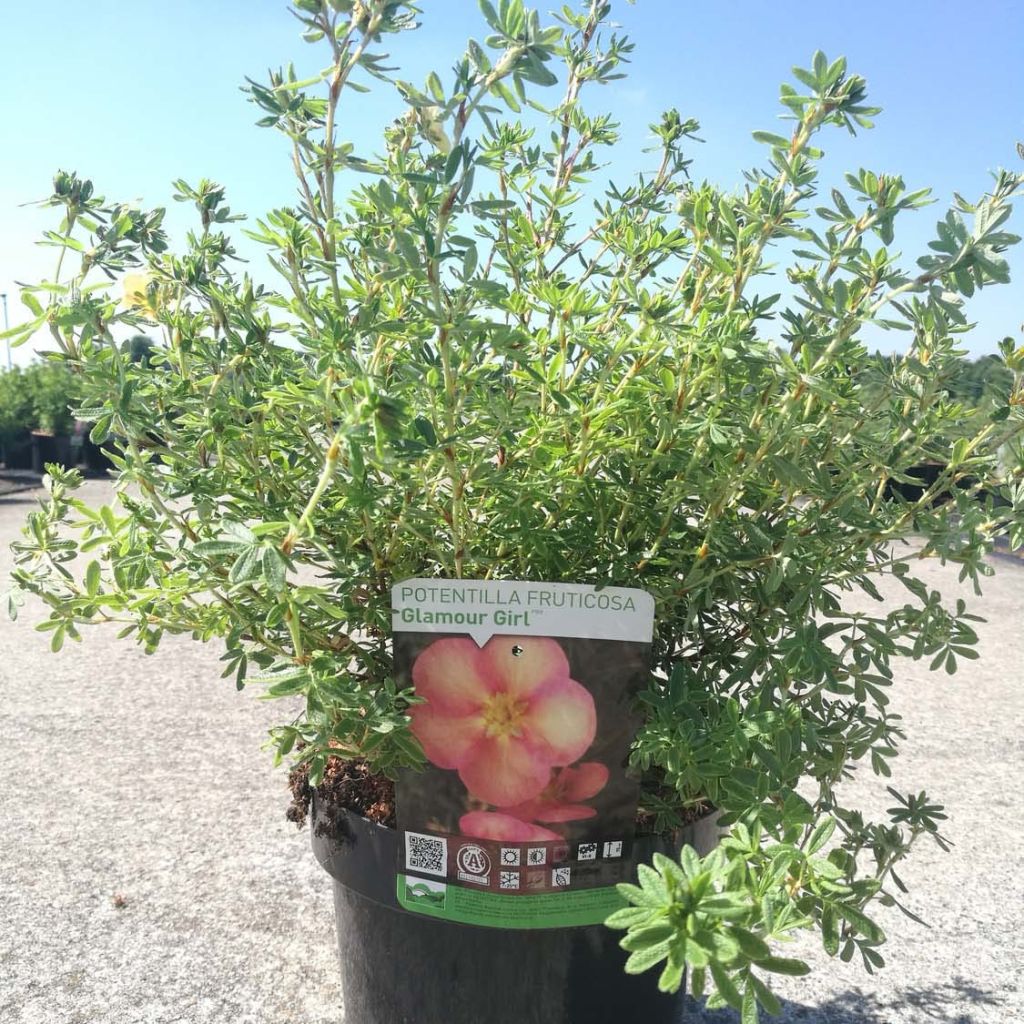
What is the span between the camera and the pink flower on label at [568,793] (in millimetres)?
792

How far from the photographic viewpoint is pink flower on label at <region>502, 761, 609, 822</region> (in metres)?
0.79

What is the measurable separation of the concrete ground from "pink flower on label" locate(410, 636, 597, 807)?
62 centimetres

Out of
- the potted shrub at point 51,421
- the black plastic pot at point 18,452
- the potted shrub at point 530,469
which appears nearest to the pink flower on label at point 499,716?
the potted shrub at point 530,469

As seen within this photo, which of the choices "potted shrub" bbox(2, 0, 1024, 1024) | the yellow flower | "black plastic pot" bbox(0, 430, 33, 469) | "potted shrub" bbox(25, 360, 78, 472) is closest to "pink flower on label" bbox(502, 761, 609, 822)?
"potted shrub" bbox(2, 0, 1024, 1024)

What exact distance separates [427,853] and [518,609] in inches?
8.8

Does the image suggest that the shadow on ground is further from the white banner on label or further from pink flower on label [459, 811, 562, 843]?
the white banner on label

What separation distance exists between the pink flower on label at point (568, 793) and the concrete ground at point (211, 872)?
611mm

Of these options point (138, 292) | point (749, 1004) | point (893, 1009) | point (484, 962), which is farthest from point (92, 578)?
point (893, 1009)

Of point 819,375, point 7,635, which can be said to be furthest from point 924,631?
point 7,635

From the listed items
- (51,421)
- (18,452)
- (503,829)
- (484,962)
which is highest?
(51,421)

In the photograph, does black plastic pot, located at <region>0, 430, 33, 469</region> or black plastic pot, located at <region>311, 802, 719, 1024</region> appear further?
black plastic pot, located at <region>0, 430, 33, 469</region>

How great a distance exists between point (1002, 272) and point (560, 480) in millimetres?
326

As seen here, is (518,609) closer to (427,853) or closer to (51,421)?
(427,853)

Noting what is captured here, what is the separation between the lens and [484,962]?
854 mm
